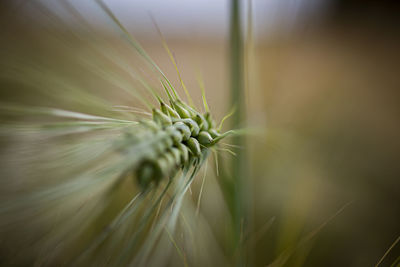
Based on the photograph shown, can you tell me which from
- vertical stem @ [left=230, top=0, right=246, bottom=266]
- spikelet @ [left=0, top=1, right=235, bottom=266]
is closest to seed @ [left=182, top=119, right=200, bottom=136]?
spikelet @ [left=0, top=1, right=235, bottom=266]

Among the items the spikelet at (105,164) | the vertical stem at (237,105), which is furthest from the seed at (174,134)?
the vertical stem at (237,105)

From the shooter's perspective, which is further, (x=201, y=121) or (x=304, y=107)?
(x=304, y=107)

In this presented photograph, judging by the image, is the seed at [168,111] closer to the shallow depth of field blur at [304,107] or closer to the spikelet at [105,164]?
the spikelet at [105,164]

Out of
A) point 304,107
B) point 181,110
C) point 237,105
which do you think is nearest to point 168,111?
point 181,110

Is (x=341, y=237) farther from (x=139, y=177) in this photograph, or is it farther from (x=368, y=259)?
(x=139, y=177)

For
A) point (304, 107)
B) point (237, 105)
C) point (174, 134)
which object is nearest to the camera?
point (174, 134)

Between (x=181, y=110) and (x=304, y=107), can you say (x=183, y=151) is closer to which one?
(x=181, y=110)

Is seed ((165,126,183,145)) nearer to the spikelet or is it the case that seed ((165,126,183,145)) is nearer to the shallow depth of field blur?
the spikelet
